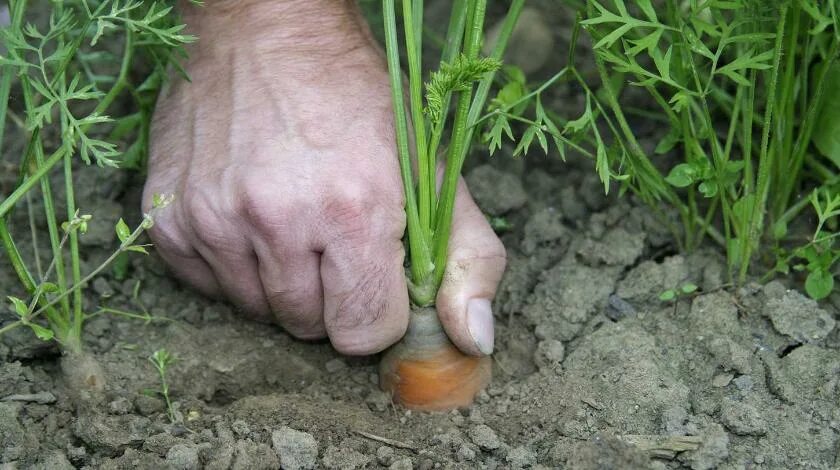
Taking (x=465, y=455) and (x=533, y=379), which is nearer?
(x=465, y=455)

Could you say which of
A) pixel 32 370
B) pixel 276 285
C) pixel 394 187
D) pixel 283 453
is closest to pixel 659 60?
pixel 394 187

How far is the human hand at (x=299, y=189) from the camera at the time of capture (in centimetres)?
158

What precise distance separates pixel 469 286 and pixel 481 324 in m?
0.07

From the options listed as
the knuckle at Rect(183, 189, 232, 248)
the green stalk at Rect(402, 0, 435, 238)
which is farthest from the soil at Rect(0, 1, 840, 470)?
the green stalk at Rect(402, 0, 435, 238)

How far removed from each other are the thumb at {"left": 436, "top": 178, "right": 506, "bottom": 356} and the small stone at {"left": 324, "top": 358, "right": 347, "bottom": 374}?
0.24 metres

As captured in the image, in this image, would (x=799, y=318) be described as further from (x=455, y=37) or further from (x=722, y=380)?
(x=455, y=37)

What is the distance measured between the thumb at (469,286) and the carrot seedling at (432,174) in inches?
1.0

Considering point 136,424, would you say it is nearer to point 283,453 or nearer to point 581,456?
point 283,453

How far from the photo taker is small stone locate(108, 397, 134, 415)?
5.28 feet

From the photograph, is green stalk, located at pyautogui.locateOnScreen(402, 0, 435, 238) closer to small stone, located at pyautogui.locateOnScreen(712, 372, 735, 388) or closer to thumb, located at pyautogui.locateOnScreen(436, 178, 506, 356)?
thumb, located at pyautogui.locateOnScreen(436, 178, 506, 356)

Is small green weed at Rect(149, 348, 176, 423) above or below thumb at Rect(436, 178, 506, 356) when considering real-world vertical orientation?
below

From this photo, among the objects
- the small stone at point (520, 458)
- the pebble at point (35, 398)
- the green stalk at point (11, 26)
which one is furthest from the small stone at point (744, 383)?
the green stalk at point (11, 26)

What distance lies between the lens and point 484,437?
→ 1593 mm

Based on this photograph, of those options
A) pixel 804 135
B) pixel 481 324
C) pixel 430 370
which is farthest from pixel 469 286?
pixel 804 135
